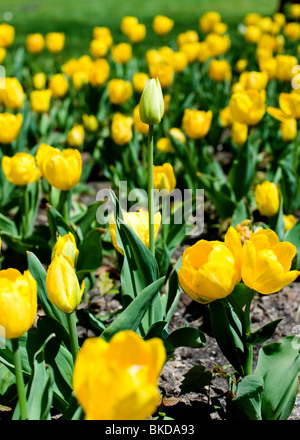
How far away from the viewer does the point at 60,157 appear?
196cm

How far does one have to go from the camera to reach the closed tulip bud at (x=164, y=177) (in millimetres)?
2166

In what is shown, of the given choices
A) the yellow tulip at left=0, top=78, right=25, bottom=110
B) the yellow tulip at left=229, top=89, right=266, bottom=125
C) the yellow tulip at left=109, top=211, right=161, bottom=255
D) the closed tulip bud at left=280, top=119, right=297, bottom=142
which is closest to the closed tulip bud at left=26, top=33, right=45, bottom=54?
the yellow tulip at left=0, top=78, right=25, bottom=110

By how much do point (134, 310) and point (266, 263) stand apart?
1.24ft

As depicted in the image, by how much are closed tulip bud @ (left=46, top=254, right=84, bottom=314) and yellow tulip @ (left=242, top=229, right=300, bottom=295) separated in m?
0.43

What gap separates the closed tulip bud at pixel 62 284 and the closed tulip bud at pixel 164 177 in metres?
0.91

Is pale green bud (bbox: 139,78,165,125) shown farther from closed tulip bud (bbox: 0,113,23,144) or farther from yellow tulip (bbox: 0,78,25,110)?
yellow tulip (bbox: 0,78,25,110)

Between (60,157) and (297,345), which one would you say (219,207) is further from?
A: (297,345)

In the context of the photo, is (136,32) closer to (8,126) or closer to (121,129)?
(121,129)

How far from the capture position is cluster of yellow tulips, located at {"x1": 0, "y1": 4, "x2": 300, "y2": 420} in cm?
121

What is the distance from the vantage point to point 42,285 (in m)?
1.67

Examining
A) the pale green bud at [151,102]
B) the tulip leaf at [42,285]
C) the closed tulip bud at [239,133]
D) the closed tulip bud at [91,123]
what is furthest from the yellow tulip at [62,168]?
the closed tulip bud at [91,123]

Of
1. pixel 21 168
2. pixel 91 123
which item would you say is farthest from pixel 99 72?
pixel 21 168
